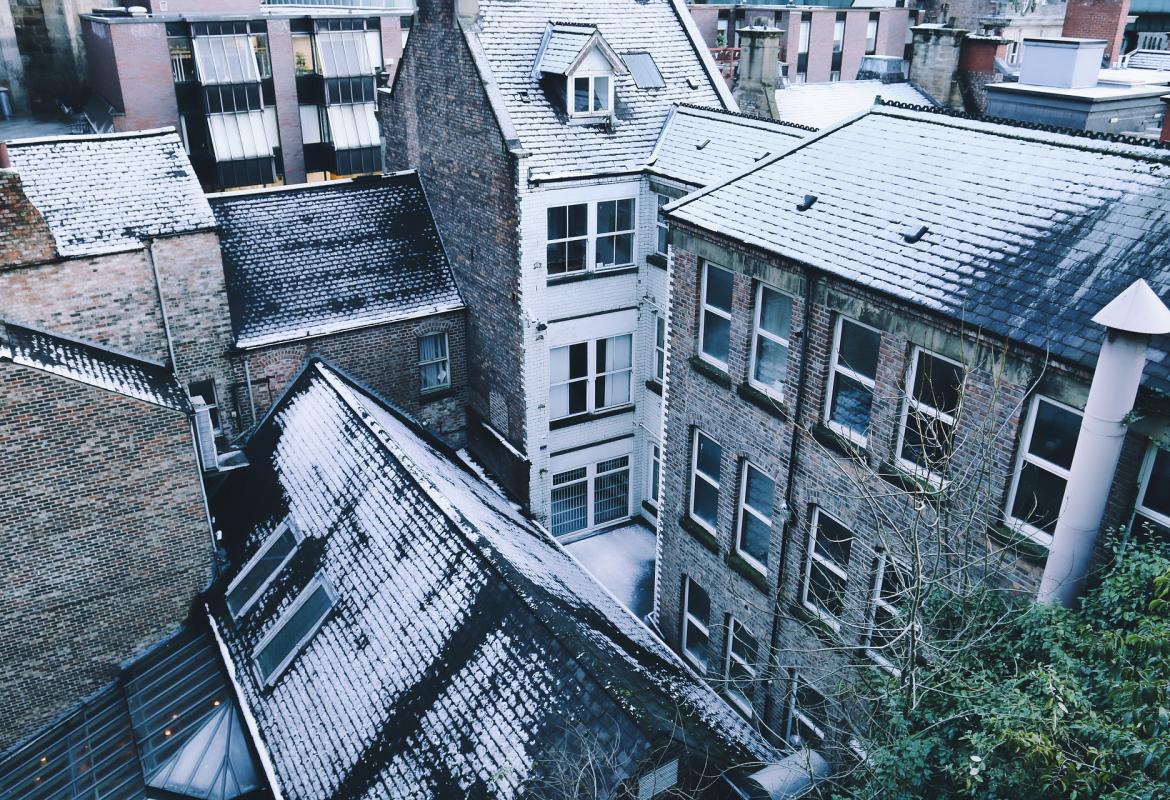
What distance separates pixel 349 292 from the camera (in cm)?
2455

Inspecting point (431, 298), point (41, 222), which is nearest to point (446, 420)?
point (431, 298)

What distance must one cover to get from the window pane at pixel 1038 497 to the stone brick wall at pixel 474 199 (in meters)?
14.5

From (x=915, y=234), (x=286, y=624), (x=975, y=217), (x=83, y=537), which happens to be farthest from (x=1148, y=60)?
(x=83, y=537)

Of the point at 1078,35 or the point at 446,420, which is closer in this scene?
the point at 446,420

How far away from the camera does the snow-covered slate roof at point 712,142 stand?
822 inches

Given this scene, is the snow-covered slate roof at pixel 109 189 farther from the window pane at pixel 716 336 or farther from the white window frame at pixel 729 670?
the white window frame at pixel 729 670

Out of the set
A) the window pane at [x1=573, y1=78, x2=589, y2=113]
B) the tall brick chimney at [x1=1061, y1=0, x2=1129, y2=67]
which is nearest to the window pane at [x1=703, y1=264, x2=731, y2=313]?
the window pane at [x1=573, y1=78, x2=589, y2=113]

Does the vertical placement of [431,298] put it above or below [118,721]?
above

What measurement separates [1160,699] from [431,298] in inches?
832

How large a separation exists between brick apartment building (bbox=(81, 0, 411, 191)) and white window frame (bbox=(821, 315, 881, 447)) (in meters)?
36.8

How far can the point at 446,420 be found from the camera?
89.7 ft

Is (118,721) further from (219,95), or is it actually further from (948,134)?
(219,95)

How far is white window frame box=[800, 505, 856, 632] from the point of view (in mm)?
14428

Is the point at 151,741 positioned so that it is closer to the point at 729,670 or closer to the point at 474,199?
the point at 729,670
